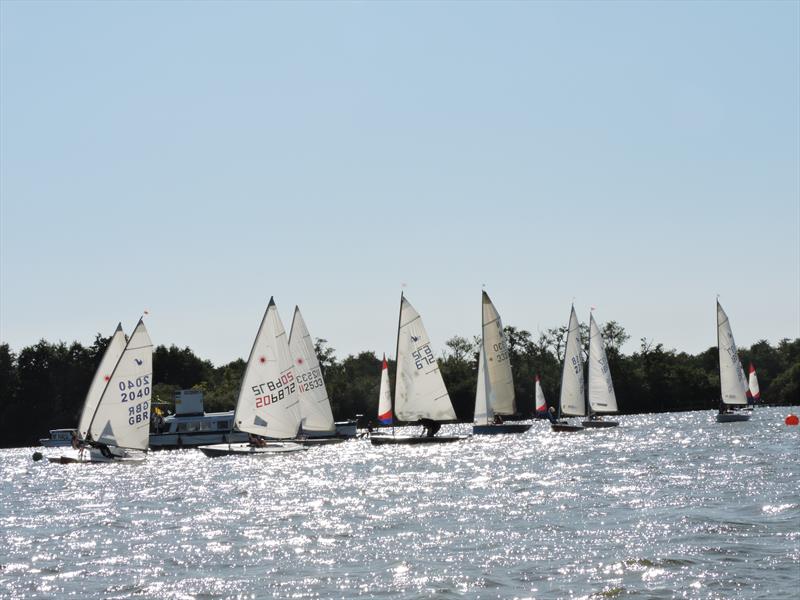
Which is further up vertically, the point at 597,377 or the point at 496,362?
the point at 496,362

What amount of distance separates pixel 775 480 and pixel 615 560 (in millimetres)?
15744

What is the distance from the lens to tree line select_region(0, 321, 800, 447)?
127938 millimetres

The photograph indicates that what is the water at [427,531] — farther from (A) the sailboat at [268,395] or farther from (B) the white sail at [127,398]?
(A) the sailboat at [268,395]

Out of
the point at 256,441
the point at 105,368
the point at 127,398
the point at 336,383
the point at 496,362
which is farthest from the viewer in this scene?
the point at 336,383

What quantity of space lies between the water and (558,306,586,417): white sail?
32.5m

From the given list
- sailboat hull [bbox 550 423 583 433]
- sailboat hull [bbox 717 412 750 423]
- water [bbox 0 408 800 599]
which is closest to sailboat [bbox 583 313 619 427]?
sailboat hull [bbox 550 423 583 433]

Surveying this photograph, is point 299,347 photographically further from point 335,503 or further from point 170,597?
point 170,597

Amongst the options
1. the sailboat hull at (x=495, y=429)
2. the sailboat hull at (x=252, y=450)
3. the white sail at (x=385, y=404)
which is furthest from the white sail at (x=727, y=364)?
the sailboat hull at (x=252, y=450)

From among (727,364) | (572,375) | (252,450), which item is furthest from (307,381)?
(727,364)

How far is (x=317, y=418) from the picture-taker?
71000 millimetres

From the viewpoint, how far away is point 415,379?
228 ft

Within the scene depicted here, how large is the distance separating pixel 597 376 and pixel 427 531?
61.3 m

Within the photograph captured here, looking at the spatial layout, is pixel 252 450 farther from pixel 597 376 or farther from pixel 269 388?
pixel 597 376

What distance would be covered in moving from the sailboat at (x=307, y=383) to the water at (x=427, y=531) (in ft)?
61.8
